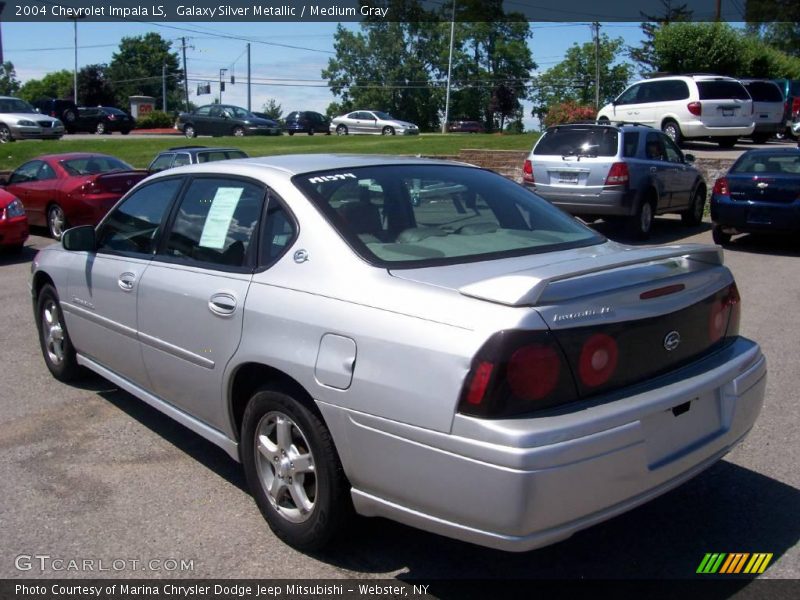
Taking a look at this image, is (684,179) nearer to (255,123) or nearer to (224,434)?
(224,434)

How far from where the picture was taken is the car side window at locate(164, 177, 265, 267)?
3.93 m

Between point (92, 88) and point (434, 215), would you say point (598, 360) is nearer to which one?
point (434, 215)

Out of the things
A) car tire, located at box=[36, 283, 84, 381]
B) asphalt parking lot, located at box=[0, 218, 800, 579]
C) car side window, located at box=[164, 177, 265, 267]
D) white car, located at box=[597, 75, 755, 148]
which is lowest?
asphalt parking lot, located at box=[0, 218, 800, 579]

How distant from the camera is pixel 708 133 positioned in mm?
19766

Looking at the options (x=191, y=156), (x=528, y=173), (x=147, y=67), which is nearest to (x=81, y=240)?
(x=528, y=173)

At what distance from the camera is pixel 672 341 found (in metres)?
3.31

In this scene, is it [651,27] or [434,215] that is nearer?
[434,215]

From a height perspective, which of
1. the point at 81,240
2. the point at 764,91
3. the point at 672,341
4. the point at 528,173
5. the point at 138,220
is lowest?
the point at 672,341

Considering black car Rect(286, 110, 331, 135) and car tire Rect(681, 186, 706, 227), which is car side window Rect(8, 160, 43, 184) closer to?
car tire Rect(681, 186, 706, 227)

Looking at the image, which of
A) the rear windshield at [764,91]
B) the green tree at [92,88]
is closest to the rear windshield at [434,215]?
the rear windshield at [764,91]

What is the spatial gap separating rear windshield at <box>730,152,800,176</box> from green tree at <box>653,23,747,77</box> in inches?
843

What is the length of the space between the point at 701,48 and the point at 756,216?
23141 mm

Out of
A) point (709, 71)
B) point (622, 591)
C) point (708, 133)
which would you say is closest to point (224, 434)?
point (622, 591)

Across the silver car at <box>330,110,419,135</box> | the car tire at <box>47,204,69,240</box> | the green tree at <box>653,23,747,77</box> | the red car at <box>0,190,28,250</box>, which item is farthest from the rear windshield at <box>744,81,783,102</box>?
the silver car at <box>330,110,419,135</box>
